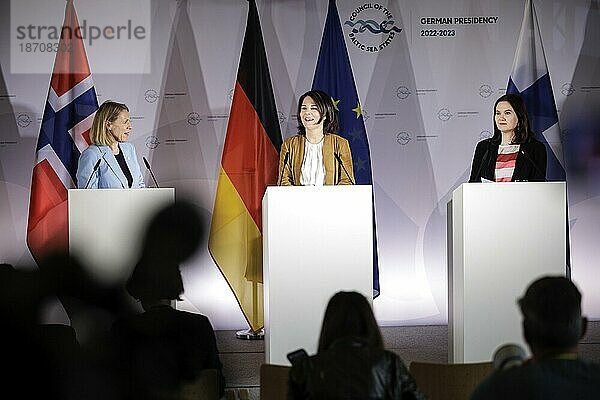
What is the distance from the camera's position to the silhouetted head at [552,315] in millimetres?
2301

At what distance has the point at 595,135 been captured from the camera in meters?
7.81

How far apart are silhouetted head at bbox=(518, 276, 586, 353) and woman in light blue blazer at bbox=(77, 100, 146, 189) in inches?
145

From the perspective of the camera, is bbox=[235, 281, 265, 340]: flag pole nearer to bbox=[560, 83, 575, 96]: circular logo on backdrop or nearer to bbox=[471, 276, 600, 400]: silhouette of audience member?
bbox=[560, 83, 575, 96]: circular logo on backdrop

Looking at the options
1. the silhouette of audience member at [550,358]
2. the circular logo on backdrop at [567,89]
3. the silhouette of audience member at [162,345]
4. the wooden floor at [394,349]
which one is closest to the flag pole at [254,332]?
the wooden floor at [394,349]

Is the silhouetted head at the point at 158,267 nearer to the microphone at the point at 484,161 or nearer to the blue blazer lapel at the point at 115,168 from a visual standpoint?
the blue blazer lapel at the point at 115,168

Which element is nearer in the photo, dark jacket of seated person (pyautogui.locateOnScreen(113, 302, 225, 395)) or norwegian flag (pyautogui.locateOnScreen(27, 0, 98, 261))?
dark jacket of seated person (pyautogui.locateOnScreen(113, 302, 225, 395))

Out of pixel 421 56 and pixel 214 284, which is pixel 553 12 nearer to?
pixel 421 56

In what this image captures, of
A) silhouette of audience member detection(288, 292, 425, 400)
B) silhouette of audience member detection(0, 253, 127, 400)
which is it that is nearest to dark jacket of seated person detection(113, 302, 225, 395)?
silhouette of audience member detection(0, 253, 127, 400)

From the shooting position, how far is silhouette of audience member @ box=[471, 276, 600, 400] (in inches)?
86.5

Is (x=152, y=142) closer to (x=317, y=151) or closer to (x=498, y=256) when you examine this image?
(x=317, y=151)

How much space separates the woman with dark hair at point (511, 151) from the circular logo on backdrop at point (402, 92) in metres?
2.10

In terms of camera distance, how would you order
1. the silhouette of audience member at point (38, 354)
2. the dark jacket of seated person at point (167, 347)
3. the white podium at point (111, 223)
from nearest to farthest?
the silhouette of audience member at point (38, 354)
the dark jacket of seated person at point (167, 347)
the white podium at point (111, 223)

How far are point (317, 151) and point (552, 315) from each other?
3.74m

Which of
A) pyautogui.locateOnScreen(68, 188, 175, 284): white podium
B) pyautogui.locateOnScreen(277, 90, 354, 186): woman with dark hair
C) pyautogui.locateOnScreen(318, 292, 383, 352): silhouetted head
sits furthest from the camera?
pyautogui.locateOnScreen(277, 90, 354, 186): woman with dark hair
